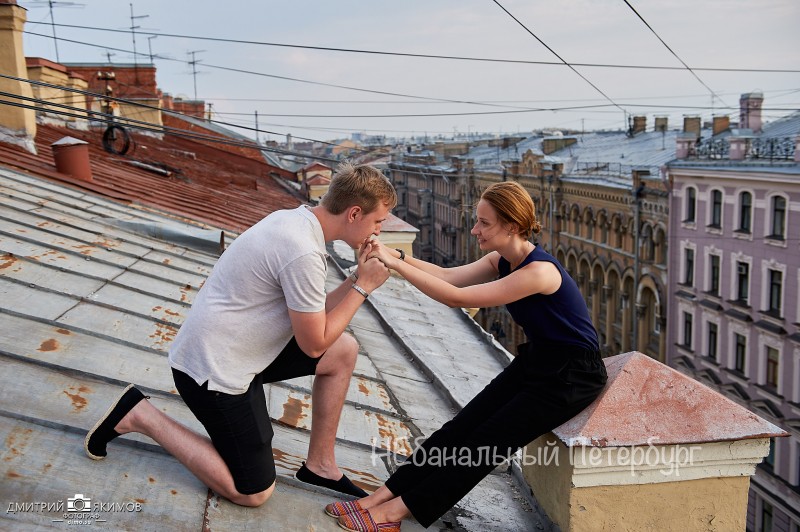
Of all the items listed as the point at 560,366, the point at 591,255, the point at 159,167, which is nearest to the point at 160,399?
the point at 560,366

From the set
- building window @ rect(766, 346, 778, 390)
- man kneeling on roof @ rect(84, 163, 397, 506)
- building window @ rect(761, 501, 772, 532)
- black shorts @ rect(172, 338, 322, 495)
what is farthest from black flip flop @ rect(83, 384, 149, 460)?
building window @ rect(766, 346, 778, 390)

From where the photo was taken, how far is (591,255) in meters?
29.8

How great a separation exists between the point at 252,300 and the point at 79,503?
855 millimetres

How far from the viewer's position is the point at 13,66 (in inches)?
360

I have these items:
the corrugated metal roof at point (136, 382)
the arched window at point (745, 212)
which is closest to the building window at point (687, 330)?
the arched window at point (745, 212)

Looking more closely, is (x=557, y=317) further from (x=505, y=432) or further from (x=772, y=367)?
(x=772, y=367)

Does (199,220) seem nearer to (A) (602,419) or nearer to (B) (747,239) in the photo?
(A) (602,419)

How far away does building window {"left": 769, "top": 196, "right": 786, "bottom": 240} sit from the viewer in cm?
1980

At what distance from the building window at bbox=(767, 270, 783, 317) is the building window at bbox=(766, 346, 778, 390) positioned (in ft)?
3.04

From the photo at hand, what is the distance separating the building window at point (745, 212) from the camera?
827 inches

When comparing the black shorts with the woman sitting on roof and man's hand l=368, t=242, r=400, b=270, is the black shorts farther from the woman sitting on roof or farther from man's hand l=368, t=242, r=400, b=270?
man's hand l=368, t=242, r=400, b=270

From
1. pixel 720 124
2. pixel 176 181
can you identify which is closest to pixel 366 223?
pixel 176 181

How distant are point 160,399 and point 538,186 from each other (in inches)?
1229

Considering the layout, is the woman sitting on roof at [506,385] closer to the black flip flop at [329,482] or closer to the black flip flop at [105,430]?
the black flip flop at [329,482]
